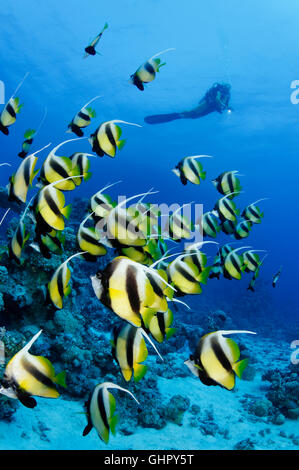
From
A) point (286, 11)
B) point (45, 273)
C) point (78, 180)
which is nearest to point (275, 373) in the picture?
point (45, 273)

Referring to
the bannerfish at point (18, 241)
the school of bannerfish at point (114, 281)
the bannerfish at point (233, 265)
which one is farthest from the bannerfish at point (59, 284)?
the bannerfish at point (233, 265)

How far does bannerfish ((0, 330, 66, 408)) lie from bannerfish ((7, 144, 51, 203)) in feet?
4.31

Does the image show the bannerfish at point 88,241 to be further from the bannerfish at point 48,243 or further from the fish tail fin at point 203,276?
the fish tail fin at point 203,276

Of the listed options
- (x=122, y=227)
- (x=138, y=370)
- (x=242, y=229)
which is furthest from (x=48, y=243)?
(x=242, y=229)

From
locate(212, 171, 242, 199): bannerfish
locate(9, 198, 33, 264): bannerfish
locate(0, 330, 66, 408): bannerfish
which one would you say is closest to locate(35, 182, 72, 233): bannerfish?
locate(9, 198, 33, 264): bannerfish

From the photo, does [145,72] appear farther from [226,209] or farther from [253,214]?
[253,214]

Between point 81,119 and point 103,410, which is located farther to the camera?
point 81,119

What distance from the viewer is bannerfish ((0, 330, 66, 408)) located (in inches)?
76.3

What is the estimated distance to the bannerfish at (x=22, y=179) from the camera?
8.77 ft

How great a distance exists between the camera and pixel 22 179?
270cm

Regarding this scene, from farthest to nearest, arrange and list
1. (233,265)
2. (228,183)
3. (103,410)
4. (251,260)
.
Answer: (228,183), (251,260), (233,265), (103,410)

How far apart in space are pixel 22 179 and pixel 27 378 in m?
1.59

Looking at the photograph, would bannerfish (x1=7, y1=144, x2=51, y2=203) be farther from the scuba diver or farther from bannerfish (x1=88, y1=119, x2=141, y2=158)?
the scuba diver
